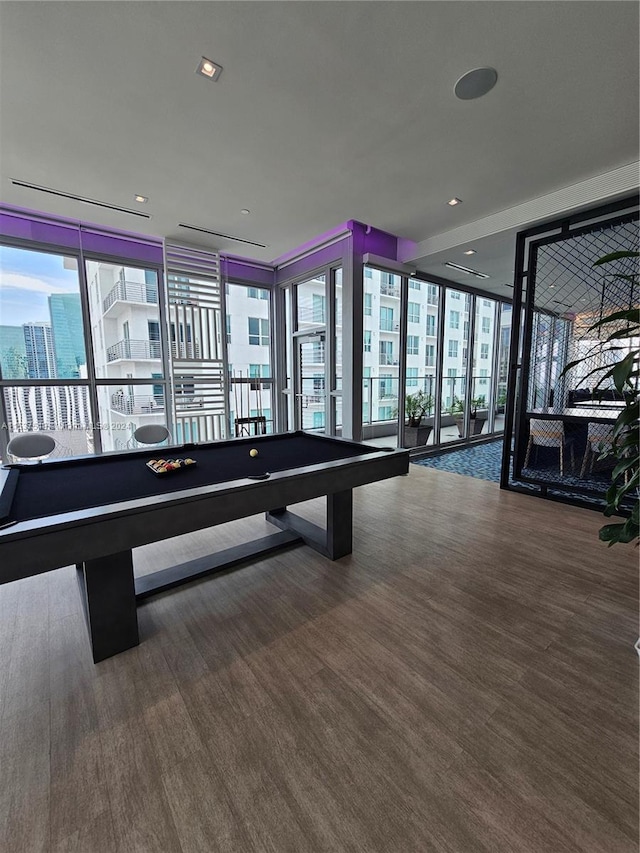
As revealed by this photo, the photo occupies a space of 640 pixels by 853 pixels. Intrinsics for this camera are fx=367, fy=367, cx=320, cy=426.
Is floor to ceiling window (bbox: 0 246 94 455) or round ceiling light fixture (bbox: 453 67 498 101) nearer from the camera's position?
round ceiling light fixture (bbox: 453 67 498 101)

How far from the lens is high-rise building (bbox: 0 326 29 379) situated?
447 cm

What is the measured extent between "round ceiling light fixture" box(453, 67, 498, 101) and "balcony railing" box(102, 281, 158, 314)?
4.63 metres

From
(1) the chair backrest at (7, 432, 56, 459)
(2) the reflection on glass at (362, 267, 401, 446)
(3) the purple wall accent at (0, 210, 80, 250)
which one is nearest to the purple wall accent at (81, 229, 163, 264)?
(3) the purple wall accent at (0, 210, 80, 250)

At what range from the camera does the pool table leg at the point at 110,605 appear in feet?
6.18

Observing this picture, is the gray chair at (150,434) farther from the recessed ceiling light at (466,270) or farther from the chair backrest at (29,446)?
the recessed ceiling light at (466,270)

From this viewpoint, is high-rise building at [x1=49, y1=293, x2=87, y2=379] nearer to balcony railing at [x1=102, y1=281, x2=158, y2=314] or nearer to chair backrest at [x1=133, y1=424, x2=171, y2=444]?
balcony railing at [x1=102, y1=281, x2=158, y2=314]

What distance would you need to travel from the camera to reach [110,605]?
1915mm

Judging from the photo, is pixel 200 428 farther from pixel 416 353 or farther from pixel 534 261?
pixel 534 261

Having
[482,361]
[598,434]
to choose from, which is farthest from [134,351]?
[482,361]

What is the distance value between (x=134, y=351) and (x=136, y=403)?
0.77 meters

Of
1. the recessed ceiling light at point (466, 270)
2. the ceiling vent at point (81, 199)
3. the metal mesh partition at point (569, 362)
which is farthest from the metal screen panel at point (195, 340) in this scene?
the metal mesh partition at point (569, 362)

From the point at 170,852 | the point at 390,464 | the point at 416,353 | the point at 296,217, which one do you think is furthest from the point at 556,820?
the point at 416,353

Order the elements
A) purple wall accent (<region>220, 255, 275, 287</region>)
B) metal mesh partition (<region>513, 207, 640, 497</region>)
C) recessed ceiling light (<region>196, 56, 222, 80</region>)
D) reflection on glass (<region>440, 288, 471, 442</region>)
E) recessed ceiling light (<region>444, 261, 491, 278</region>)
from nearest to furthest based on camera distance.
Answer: recessed ceiling light (<region>196, 56, 222, 80</region>) < metal mesh partition (<region>513, 207, 640, 497</region>) < recessed ceiling light (<region>444, 261, 491, 278</region>) < purple wall accent (<region>220, 255, 275, 287</region>) < reflection on glass (<region>440, 288, 471, 442</region>)

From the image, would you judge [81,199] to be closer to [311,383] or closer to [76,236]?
[76,236]
